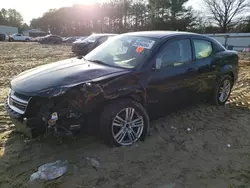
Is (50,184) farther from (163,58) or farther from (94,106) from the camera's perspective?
(163,58)

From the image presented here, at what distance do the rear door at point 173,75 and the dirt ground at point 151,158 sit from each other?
1.83 feet

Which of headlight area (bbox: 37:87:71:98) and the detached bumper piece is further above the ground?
headlight area (bbox: 37:87:71:98)

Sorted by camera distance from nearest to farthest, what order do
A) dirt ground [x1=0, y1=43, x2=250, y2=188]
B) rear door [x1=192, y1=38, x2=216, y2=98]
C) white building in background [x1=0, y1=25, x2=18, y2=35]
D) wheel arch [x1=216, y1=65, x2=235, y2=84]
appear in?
dirt ground [x1=0, y1=43, x2=250, y2=188], rear door [x1=192, y1=38, x2=216, y2=98], wheel arch [x1=216, y1=65, x2=235, y2=84], white building in background [x1=0, y1=25, x2=18, y2=35]

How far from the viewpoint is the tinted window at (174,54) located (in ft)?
12.1

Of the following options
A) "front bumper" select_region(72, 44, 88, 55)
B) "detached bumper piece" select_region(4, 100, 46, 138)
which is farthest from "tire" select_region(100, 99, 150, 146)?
"front bumper" select_region(72, 44, 88, 55)

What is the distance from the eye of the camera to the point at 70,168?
9.46 ft

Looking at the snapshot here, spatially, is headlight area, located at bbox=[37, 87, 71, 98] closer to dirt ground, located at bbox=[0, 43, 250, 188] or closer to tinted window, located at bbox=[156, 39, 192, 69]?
dirt ground, located at bbox=[0, 43, 250, 188]

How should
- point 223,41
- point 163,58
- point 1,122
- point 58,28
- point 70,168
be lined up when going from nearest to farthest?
point 70,168 < point 163,58 < point 1,122 < point 223,41 < point 58,28

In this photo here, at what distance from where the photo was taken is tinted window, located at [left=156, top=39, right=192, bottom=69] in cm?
368

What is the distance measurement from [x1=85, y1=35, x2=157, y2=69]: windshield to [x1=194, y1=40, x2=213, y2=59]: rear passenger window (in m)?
1.04

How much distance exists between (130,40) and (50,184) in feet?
8.54

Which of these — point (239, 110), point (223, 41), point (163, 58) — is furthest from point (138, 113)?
point (223, 41)

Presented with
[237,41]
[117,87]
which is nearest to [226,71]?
[117,87]

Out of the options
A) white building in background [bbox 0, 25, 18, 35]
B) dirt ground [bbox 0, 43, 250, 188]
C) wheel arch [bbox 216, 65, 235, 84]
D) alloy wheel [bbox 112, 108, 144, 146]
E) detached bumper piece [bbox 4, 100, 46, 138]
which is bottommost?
dirt ground [bbox 0, 43, 250, 188]
